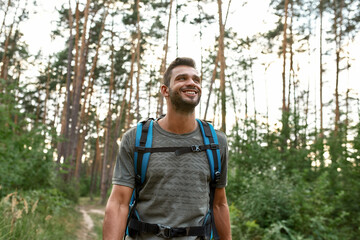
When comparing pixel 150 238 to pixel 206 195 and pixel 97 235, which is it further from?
pixel 97 235

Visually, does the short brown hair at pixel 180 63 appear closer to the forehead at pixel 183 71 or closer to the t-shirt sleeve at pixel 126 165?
the forehead at pixel 183 71

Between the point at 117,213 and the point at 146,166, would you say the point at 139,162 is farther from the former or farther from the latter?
the point at 117,213

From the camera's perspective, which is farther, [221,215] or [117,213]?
[221,215]

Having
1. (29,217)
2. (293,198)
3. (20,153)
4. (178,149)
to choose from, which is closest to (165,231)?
(178,149)

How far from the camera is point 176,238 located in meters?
2.22

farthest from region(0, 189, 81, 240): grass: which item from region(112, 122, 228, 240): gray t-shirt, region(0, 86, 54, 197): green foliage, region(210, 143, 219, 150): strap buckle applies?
region(210, 143, 219, 150): strap buckle

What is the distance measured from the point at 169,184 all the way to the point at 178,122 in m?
0.45

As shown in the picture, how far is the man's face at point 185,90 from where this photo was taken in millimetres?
2429

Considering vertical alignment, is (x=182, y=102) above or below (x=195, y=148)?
above

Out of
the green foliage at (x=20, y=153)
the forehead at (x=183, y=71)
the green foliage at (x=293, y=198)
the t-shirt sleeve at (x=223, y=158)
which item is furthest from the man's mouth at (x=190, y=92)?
the green foliage at (x=20, y=153)

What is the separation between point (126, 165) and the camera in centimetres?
233

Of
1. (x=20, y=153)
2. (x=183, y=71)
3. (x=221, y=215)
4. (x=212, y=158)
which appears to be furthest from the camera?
(x=20, y=153)

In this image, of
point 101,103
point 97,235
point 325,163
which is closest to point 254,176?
point 325,163

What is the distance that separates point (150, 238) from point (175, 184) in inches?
14.7
